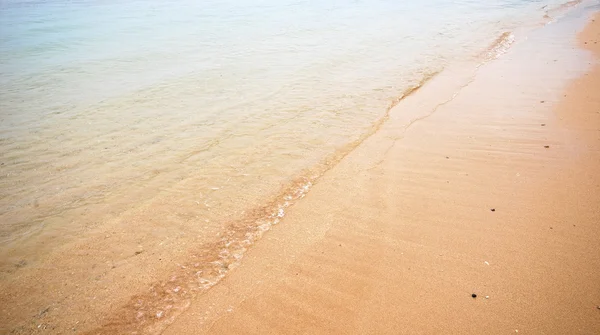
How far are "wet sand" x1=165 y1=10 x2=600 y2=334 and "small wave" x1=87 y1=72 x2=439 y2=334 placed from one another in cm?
14

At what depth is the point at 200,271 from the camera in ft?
10.9

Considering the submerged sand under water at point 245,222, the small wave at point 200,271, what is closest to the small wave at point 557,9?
the submerged sand under water at point 245,222

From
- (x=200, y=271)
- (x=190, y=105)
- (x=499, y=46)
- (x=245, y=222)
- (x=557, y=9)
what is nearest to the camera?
(x=200, y=271)

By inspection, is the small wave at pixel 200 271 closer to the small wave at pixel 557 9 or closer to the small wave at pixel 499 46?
the small wave at pixel 499 46

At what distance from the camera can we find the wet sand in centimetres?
268

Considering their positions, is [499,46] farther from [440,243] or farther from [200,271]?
[200,271]

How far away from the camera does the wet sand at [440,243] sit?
8.79 ft

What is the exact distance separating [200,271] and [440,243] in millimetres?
2377

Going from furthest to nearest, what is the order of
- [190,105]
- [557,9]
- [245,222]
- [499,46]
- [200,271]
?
[557,9] < [499,46] < [190,105] < [245,222] < [200,271]

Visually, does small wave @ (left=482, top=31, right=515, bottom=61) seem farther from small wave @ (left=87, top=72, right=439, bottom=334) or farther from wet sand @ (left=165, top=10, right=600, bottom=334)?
small wave @ (left=87, top=72, right=439, bottom=334)

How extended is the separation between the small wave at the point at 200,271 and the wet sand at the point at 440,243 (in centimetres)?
14

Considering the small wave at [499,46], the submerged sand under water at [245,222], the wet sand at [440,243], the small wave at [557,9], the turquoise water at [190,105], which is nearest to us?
the wet sand at [440,243]

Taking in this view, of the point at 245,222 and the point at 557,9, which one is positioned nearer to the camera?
the point at 245,222

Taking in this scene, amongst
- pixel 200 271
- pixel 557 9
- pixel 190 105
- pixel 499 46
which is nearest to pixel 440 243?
pixel 200 271
